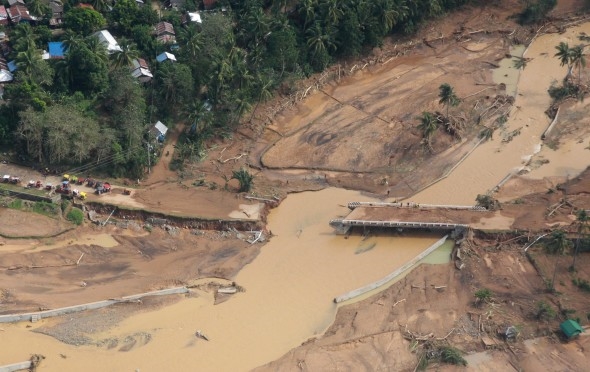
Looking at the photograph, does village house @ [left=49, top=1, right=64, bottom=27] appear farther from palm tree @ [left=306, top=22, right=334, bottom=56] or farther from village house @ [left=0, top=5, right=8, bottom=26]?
palm tree @ [left=306, top=22, right=334, bottom=56]

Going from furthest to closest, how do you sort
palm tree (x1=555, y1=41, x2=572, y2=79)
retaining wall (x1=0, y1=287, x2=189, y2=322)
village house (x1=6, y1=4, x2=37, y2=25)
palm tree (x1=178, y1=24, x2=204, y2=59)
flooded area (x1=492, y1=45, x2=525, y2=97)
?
flooded area (x1=492, y1=45, x2=525, y2=97)
palm tree (x1=555, y1=41, x2=572, y2=79)
village house (x1=6, y1=4, x2=37, y2=25)
palm tree (x1=178, y1=24, x2=204, y2=59)
retaining wall (x1=0, y1=287, x2=189, y2=322)

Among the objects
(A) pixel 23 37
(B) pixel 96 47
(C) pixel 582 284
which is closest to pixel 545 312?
(C) pixel 582 284

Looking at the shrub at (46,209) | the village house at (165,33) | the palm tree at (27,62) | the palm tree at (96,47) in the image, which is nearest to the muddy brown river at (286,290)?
the shrub at (46,209)

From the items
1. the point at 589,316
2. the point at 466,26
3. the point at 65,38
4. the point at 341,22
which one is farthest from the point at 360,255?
the point at 466,26

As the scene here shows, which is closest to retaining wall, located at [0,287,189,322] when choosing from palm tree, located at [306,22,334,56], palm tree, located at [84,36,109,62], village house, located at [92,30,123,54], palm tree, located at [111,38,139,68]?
palm tree, located at [111,38,139,68]

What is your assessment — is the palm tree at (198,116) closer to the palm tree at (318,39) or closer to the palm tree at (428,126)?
the palm tree at (318,39)

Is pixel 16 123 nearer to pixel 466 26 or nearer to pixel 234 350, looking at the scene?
pixel 234 350
